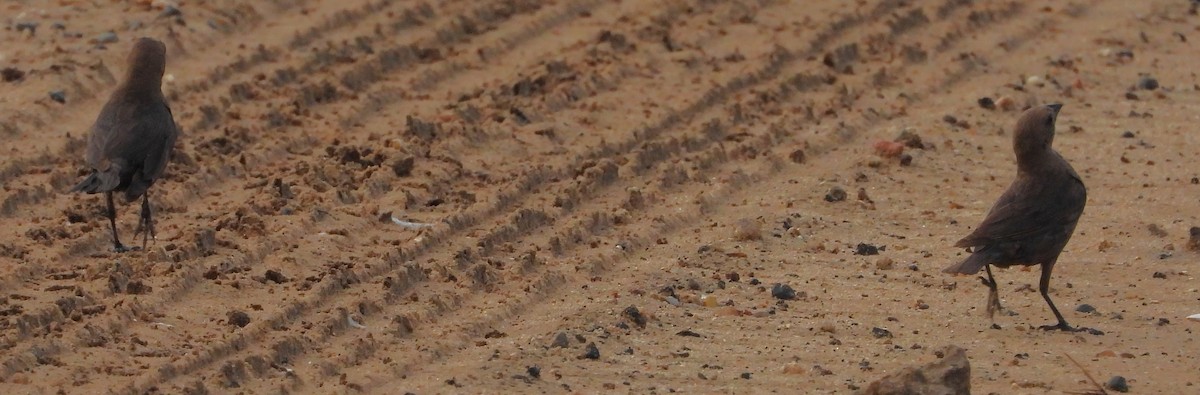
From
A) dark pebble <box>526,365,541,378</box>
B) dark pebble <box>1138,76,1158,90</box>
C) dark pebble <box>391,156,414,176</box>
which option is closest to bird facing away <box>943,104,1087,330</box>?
dark pebble <box>526,365,541,378</box>

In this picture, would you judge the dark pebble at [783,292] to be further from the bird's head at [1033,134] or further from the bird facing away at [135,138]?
the bird facing away at [135,138]

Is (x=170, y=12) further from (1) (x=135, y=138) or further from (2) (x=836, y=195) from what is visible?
(2) (x=836, y=195)

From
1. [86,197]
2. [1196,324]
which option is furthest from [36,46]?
[1196,324]

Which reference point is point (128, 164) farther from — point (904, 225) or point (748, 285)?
point (904, 225)

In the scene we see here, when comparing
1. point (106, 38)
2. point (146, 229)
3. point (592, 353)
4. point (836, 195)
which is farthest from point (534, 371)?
point (106, 38)

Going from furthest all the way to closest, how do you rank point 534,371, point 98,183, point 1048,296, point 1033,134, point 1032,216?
point 98,183, point 1033,134, point 1048,296, point 1032,216, point 534,371

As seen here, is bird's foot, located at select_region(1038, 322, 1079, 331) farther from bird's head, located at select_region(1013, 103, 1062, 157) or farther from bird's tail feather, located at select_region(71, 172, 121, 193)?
bird's tail feather, located at select_region(71, 172, 121, 193)
